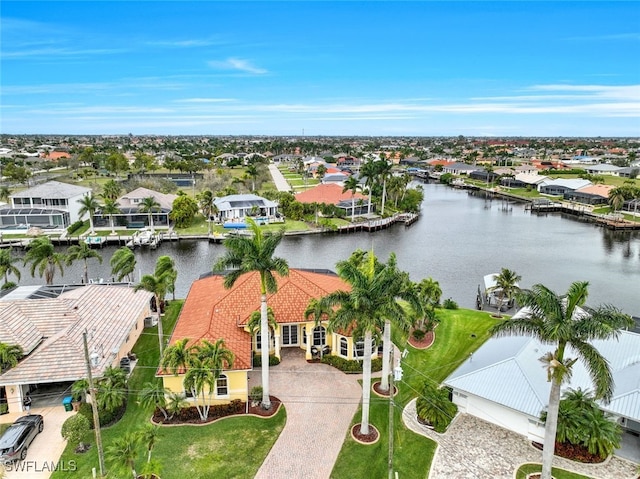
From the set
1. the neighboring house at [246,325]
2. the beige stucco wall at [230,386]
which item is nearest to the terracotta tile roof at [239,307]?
the neighboring house at [246,325]

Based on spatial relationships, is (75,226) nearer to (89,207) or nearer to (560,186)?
(89,207)

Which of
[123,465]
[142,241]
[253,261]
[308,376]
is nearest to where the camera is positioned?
[123,465]

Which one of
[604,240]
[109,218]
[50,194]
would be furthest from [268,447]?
[604,240]

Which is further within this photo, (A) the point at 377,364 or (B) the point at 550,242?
(B) the point at 550,242

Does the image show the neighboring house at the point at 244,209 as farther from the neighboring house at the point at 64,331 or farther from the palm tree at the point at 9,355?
the palm tree at the point at 9,355

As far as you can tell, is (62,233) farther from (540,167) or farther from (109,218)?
(540,167)

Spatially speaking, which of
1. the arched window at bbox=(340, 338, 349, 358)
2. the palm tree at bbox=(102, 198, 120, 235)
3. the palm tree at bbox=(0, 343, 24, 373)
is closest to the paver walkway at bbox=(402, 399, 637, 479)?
the arched window at bbox=(340, 338, 349, 358)

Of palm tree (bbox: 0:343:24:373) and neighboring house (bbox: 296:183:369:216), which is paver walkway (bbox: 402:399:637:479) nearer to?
palm tree (bbox: 0:343:24:373)

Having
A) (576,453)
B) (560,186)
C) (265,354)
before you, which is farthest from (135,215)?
(560,186)
